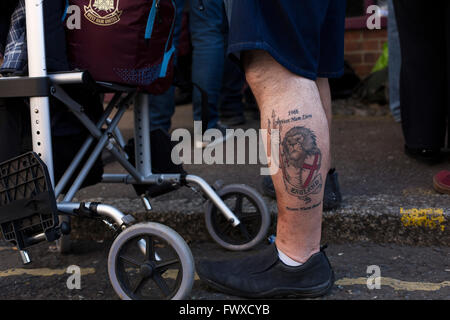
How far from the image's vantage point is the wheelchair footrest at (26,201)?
183cm

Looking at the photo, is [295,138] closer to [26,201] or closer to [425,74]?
[26,201]

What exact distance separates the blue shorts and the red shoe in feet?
3.78

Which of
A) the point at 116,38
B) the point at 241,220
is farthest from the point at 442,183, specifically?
the point at 116,38

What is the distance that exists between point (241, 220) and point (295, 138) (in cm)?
70

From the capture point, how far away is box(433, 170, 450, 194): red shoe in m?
2.64

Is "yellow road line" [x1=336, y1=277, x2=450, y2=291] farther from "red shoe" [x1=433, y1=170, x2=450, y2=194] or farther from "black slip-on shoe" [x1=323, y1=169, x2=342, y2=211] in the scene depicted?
"red shoe" [x1=433, y1=170, x2=450, y2=194]

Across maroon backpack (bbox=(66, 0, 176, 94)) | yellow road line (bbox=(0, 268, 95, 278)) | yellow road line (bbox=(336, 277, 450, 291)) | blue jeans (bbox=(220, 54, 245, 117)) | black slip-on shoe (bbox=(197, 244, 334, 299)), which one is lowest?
yellow road line (bbox=(0, 268, 95, 278))

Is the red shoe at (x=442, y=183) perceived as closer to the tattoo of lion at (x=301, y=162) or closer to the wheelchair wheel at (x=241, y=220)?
the wheelchair wheel at (x=241, y=220)

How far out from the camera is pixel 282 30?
1762mm

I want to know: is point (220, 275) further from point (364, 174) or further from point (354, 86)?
point (354, 86)

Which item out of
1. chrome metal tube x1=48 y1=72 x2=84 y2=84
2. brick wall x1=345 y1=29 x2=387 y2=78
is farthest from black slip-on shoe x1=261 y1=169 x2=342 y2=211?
brick wall x1=345 y1=29 x2=387 y2=78

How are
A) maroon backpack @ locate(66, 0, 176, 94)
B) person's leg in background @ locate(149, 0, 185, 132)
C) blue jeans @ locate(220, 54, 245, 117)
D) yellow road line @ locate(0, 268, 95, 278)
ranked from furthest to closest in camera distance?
blue jeans @ locate(220, 54, 245, 117), person's leg in background @ locate(149, 0, 185, 132), yellow road line @ locate(0, 268, 95, 278), maroon backpack @ locate(66, 0, 176, 94)

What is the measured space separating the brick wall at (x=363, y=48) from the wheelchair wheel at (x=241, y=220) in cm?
395

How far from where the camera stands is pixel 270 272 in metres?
1.93
